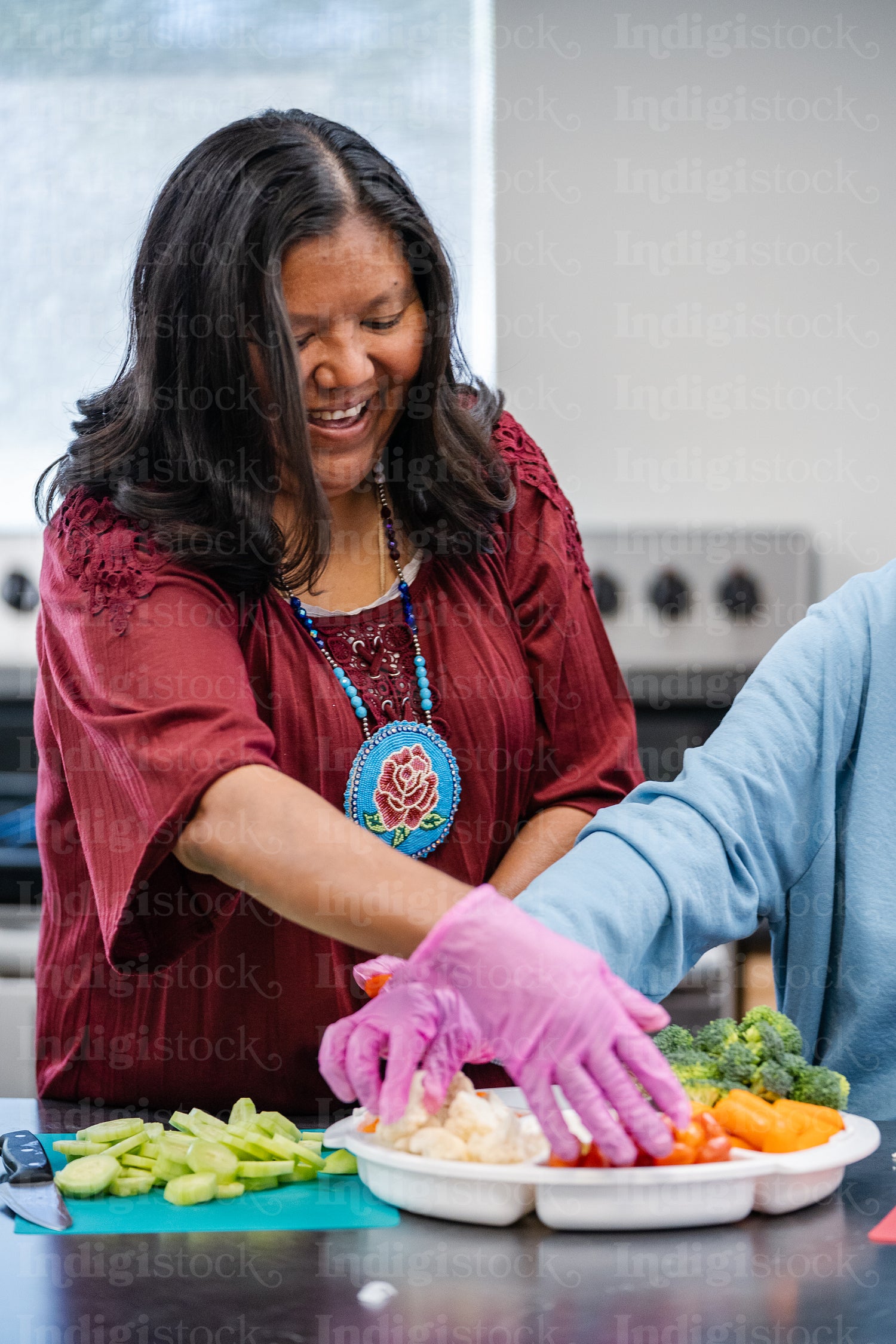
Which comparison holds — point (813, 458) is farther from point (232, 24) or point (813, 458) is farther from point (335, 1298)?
point (335, 1298)

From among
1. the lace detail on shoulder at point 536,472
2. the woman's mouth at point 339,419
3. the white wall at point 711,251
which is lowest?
the lace detail on shoulder at point 536,472

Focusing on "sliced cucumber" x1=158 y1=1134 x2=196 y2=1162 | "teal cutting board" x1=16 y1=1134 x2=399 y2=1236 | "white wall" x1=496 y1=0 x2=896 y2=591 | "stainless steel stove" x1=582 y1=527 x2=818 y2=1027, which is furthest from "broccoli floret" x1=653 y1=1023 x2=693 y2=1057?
"white wall" x1=496 y1=0 x2=896 y2=591

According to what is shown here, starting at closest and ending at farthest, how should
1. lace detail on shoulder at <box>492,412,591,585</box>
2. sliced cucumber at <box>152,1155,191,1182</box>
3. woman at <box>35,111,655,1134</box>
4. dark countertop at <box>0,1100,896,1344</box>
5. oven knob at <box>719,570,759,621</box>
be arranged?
dark countertop at <box>0,1100,896,1344</box>
sliced cucumber at <box>152,1155,191,1182</box>
woman at <box>35,111,655,1134</box>
lace detail on shoulder at <box>492,412,591,585</box>
oven knob at <box>719,570,759,621</box>

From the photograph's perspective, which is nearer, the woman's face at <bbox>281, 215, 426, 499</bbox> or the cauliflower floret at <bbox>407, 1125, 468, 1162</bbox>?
the cauliflower floret at <bbox>407, 1125, 468, 1162</bbox>

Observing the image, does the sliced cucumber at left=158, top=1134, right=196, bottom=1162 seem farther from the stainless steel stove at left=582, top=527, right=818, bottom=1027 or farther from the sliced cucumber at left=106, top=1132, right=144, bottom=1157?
the stainless steel stove at left=582, top=527, right=818, bottom=1027

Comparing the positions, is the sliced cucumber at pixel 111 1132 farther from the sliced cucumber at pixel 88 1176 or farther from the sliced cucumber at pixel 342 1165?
the sliced cucumber at pixel 342 1165

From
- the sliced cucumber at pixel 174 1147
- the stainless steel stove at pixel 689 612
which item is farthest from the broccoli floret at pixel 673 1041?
the stainless steel stove at pixel 689 612

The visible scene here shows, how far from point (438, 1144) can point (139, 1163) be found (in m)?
0.23

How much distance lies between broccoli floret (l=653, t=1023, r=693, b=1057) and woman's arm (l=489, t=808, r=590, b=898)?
1.03 ft

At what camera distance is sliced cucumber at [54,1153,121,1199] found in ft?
3.15

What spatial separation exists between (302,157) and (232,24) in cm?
163

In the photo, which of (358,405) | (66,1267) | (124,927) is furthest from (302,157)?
(66,1267)

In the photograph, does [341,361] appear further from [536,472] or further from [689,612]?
[689,612]

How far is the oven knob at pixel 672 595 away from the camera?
2537 mm
